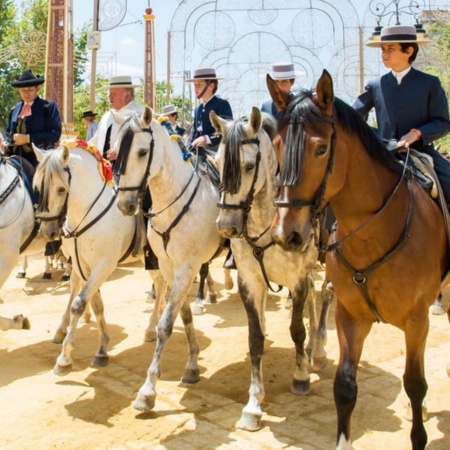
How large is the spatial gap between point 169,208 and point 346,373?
2.55 metres

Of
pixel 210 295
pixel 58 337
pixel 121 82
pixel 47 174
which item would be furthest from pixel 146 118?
pixel 210 295

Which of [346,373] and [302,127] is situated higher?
[302,127]

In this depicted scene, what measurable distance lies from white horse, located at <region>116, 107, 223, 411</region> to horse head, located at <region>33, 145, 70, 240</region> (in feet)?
3.14

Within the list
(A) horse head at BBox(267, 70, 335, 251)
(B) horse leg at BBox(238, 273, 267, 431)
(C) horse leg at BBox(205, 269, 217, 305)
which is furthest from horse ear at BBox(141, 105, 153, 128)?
(C) horse leg at BBox(205, 269, 217, 305)

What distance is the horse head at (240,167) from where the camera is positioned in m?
5.00

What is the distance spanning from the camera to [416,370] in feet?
13.9

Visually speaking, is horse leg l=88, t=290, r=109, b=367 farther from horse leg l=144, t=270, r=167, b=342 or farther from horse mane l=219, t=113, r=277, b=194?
horse mane l=219, t=113, r=277, b=194

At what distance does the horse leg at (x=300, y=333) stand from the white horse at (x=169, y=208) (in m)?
1.02

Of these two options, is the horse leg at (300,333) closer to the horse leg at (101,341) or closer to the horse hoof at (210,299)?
the horse leg at (101,341)

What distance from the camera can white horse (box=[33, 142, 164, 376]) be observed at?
20.6ft

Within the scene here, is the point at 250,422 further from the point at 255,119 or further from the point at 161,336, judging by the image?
the point at 255,119

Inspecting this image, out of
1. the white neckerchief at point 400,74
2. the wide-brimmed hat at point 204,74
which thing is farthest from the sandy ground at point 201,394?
the wide-brimmed hat at point 204,74

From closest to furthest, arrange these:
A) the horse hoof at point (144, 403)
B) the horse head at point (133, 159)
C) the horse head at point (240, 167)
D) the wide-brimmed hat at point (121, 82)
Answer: the horse head at point (240, 167) < the horse hoof at point (144, 403) < the horse head at point (133, 159) < the wide-brimmed hat at point (121, 82)

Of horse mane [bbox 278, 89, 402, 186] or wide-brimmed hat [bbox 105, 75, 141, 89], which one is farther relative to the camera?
wide-brimmed hat [bbox 105, 75, 141, 89]
